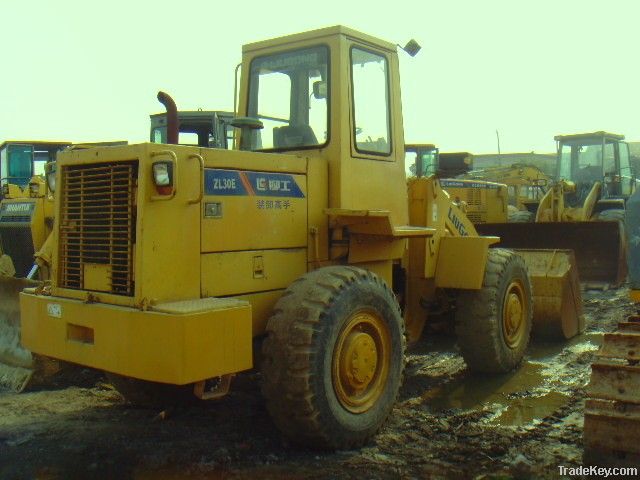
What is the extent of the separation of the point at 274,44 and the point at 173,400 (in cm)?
293

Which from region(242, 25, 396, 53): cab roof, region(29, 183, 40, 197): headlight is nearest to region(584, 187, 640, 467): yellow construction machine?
region(242, 25, 396, 53): cab roof

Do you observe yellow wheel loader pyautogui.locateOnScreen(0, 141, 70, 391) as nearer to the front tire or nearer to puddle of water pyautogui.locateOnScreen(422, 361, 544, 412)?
the front tire

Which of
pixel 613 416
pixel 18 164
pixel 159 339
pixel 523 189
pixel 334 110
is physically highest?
pixel 523 189

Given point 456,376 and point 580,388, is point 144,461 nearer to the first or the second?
point 456,376

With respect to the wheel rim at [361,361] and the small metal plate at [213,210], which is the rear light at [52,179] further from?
the wheel rim at [361,361]

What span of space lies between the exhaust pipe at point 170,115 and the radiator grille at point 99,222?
1.36 ft

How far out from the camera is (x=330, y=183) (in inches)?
206

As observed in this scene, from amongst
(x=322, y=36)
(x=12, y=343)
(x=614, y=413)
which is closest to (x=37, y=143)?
(x=12, y=343)

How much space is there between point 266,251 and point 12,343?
11.0 feet

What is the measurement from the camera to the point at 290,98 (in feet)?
18.4

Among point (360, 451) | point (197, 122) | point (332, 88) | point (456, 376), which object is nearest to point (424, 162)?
point (197, 122)

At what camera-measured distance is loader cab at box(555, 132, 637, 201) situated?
16047mm

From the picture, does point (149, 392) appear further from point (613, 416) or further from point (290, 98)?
point (613, 416)

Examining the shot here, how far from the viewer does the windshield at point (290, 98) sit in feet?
17.6
